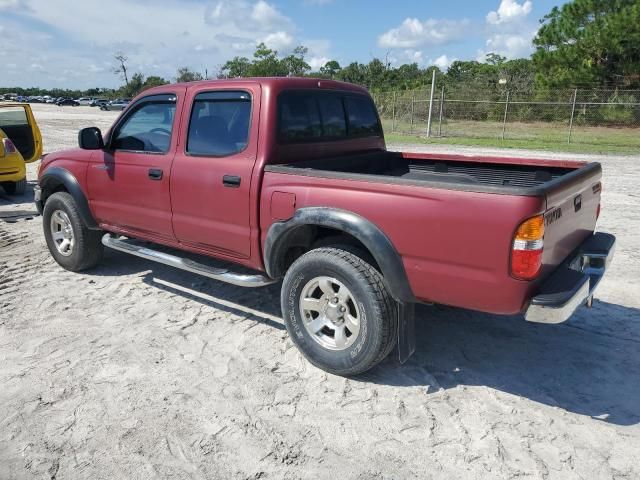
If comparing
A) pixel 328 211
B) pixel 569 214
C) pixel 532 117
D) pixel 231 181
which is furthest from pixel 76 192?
pixel 532 117

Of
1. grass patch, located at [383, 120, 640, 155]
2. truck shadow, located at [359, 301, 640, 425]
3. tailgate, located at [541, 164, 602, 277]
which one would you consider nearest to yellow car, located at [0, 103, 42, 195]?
truck shadow, located at [359, 301, 640, 425]

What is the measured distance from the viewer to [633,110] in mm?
26141

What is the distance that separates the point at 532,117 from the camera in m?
27.8

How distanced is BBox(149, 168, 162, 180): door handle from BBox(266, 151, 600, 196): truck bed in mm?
1180

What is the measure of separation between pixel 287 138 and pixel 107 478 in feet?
8.12

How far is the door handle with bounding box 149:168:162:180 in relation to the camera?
444 centimetres

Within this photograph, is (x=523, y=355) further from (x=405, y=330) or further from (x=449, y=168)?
(x=449, y=168)

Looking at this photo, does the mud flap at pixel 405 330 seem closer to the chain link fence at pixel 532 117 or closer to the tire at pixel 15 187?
the tire at pixel 15 187

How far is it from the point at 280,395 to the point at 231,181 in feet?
5.08

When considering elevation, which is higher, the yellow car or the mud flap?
the yellow car

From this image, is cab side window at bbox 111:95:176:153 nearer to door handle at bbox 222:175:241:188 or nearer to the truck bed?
door handle at bbox 222:175:241:188

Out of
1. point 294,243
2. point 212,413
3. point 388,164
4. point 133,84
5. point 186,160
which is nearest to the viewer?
point 212,413

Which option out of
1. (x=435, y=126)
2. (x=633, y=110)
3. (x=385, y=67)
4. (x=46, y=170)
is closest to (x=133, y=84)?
(x=385, y=67)

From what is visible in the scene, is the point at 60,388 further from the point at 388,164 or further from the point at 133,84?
the point at 133,84
